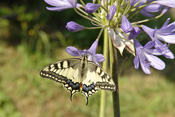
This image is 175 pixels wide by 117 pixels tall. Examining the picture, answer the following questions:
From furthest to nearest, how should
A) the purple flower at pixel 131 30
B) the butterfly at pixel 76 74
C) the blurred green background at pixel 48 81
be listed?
the blurred green background at pixel 48 81 → the butterfly at pixel 76 74 → the purple flower at pixel 131 30

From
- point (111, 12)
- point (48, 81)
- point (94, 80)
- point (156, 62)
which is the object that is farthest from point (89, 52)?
point (48, 81)

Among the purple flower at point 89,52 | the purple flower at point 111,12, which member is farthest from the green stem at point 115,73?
the purple flower at point 111,12

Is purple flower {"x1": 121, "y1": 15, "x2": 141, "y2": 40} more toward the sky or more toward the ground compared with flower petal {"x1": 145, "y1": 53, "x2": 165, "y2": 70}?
more toward the sky

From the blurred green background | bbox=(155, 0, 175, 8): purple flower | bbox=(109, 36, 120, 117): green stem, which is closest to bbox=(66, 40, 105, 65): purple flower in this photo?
bbox=(109, 36, 120, 117): green stem

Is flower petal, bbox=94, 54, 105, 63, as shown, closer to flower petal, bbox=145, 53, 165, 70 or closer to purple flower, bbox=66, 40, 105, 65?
purple flower, bbox=66, 40, 105, 65

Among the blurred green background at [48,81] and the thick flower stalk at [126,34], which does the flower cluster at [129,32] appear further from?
the blurred green background at [48,81]

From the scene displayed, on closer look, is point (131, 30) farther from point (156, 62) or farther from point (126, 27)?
point (156, 62)
